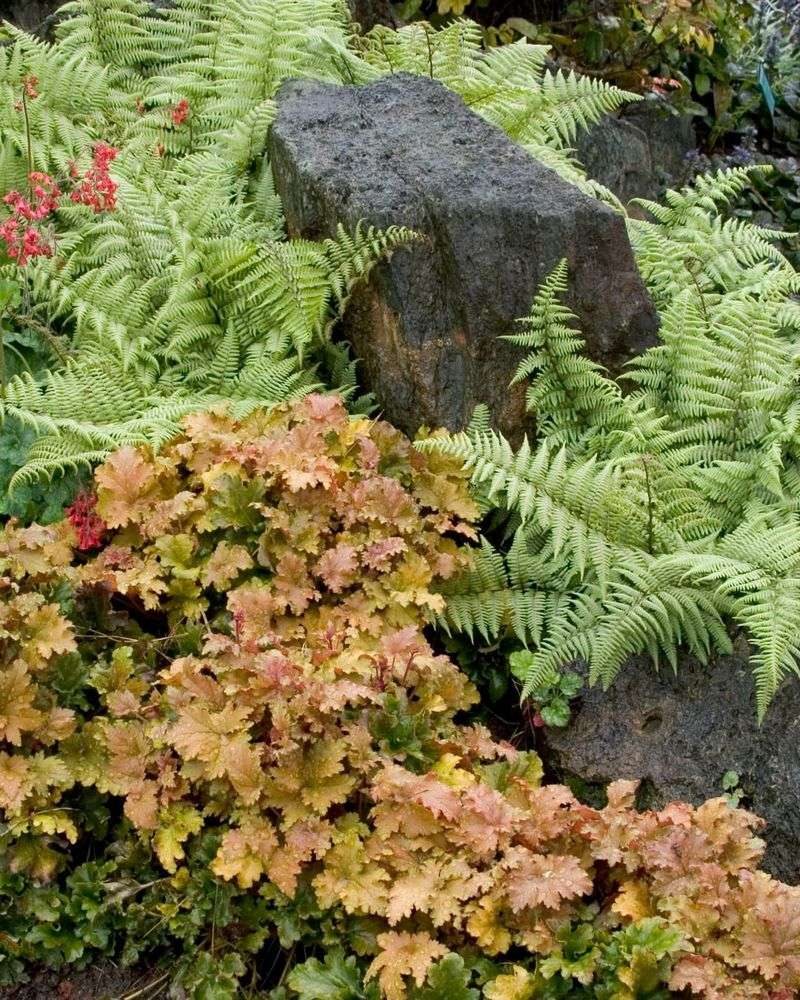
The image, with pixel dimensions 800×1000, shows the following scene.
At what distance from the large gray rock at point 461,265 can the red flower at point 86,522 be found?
1.16 m

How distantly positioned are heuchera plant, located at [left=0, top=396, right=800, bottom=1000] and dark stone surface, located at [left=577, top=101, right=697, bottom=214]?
3343 mm

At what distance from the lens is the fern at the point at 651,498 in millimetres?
3398

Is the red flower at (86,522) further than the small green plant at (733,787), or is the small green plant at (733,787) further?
the red flower at (86,522)

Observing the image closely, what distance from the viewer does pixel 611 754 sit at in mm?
3422

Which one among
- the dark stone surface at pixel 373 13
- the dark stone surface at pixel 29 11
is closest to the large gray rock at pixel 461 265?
the dark stone surface at pixel 373 13

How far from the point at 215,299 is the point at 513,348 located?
1.26m

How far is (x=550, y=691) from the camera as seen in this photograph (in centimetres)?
355

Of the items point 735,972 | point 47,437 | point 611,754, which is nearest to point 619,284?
point 611,754

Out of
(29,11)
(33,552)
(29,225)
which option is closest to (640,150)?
(29,11)

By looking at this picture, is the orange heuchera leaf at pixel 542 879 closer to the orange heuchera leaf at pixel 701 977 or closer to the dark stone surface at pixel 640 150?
the orange heuchera leaf at pixel 701 977

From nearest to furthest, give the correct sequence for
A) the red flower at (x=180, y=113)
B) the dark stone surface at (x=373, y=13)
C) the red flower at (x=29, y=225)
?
the red flower at (x=29, y=225) < the red flower at (x=180, y=113) < the dark stone surface at (x=373, y=13)

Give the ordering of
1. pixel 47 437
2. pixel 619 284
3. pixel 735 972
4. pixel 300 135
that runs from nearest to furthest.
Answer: pixel 735 972, pixel 47 437, pixel 619 284, pixel 300 135

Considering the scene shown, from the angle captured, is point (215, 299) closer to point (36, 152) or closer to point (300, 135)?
point (300, 135)

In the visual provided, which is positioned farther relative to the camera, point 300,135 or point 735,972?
point 300,135
